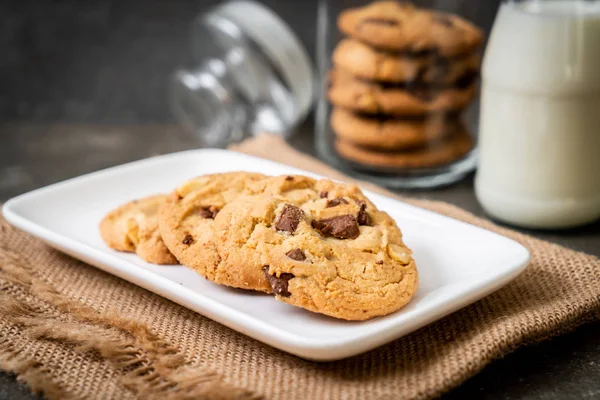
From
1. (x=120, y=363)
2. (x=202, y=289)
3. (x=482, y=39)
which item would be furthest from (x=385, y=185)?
(x=120, y=363)

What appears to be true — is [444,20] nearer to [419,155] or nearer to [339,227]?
[419,155]

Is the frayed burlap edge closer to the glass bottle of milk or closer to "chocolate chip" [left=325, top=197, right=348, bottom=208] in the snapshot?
"chocolate chip" [left=325, top=197, right=348, bottom=208]

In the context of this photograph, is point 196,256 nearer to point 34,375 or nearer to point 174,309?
point 174,309

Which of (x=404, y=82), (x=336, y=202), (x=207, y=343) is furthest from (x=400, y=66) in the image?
(x=207, y=343)

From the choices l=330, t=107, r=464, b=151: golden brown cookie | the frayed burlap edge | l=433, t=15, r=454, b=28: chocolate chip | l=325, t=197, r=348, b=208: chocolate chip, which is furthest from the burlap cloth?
l=433, t=15, r=454, b=28: chocolate chip

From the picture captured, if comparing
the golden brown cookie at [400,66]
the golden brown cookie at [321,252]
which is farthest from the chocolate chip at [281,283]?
the golden brown cookie at [400,66]

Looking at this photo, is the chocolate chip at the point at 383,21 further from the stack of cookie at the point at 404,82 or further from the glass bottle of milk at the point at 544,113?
the glass bottle of milk at the point at 544,113
